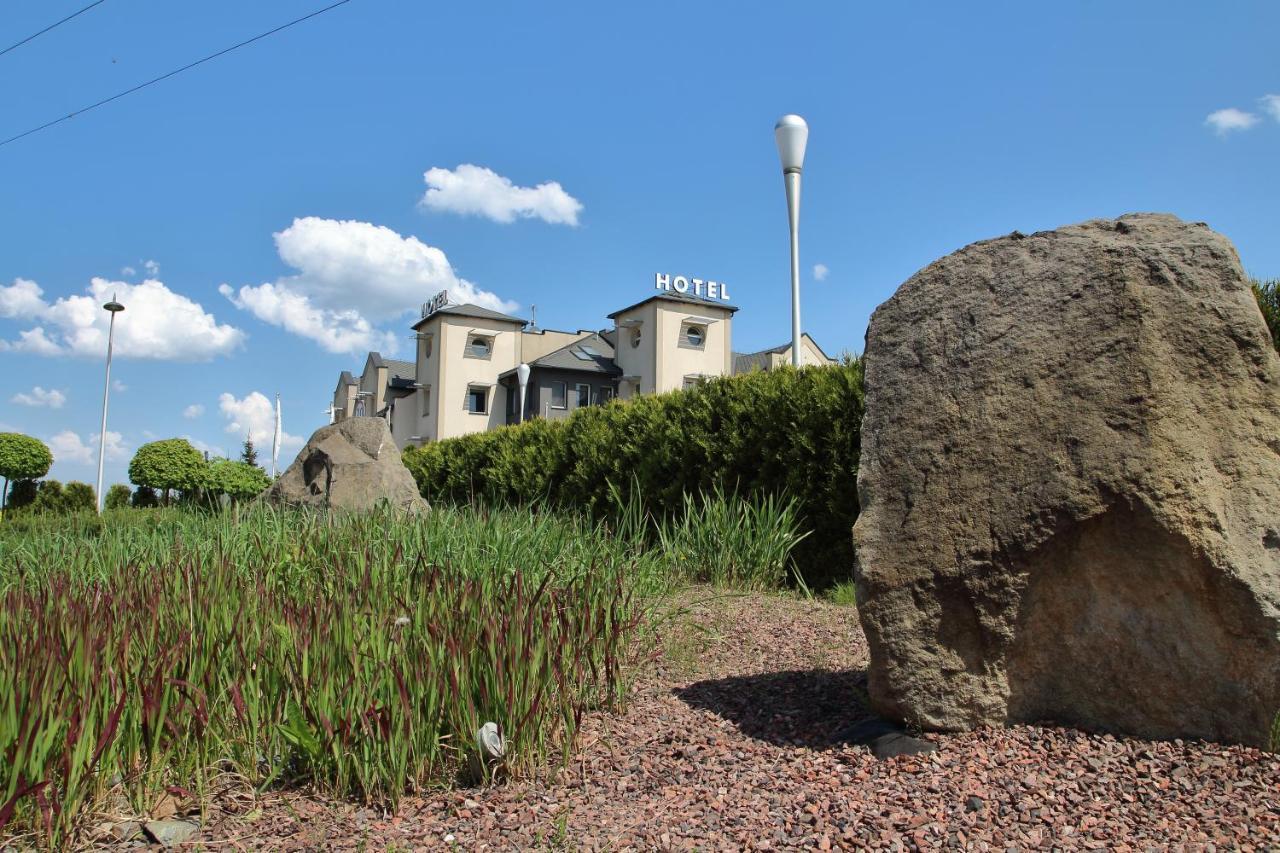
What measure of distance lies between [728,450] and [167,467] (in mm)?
21731

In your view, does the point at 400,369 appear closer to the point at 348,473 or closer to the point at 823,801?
the point at 348,473

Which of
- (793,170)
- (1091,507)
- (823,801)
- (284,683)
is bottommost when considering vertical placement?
(823,801)

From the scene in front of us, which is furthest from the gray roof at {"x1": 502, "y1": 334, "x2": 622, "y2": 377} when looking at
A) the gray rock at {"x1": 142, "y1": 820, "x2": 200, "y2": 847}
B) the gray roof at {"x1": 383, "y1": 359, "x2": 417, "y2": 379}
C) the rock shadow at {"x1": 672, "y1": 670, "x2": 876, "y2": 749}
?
the gray rock at {"x1": 142, "y1": 820, "x2": 200, "y2": 847}

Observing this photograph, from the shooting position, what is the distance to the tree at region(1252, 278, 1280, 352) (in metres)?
7.51

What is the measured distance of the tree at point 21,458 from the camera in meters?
25.1

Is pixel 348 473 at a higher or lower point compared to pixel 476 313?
lower

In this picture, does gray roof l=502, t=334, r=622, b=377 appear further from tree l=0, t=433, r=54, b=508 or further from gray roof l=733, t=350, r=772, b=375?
tree l=0, t=433, r=54, b=508

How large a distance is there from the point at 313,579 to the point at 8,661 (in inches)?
85.0

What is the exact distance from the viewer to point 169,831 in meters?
2.98

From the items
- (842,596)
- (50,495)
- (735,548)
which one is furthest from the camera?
(50,495)

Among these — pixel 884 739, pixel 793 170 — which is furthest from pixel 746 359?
pixel 884 739

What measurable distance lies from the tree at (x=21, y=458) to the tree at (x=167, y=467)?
2561mm

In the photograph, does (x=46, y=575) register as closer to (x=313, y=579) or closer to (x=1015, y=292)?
(x=313, y=579)

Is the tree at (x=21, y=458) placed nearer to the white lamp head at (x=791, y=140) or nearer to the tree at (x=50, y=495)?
the tree at (x=50, y=495)
